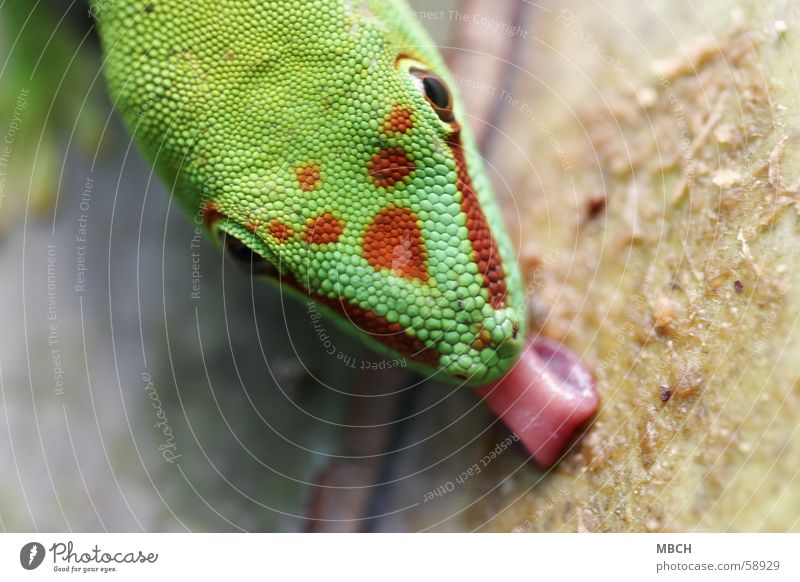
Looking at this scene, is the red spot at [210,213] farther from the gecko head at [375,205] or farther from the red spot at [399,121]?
the red spot at [399,121]

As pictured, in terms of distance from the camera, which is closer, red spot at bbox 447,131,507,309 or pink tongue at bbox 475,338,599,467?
red spot at bbox 447,131,507,309

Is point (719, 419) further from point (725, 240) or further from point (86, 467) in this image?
point (86, 467)

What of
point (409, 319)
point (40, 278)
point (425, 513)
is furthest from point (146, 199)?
point (425, 513)

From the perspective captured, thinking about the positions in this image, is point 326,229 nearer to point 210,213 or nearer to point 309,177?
point 309,177

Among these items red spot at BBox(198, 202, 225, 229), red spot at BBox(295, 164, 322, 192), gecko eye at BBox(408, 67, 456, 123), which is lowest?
red spot at BBox(198, 202, 225, 229)
